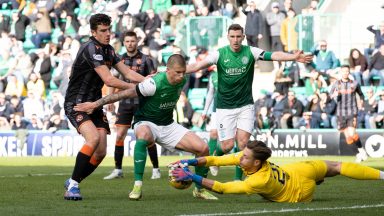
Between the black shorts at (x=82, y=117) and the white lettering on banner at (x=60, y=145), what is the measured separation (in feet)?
52.0

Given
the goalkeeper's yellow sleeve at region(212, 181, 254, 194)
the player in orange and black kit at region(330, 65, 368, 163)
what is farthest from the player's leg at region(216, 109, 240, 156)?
the player in orange and black kit at region(330, 65, 368, 163)

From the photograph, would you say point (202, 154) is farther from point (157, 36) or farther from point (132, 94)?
point (157, 36)

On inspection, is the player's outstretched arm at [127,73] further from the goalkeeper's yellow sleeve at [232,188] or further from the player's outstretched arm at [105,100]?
the goalkeeper's yellow sleeve at [232,188]

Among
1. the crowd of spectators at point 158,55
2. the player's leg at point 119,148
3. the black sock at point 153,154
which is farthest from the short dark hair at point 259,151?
the crowd of spectators at point 158,55

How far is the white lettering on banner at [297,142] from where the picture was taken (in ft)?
91.7

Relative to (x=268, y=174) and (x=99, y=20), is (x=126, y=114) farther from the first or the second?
(x=268, y=174)

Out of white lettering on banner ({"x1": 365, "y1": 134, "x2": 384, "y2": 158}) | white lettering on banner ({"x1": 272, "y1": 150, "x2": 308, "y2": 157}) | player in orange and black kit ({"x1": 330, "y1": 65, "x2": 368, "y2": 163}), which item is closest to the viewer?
player in orange and black kit ({"x1": 330, "y1": 65, "x2": 368, "y2": 163})

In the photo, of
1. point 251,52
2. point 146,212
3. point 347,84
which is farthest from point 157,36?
point 146,212

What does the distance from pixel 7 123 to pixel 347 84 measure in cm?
1232

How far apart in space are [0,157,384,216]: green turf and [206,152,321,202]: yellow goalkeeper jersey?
0.54ft

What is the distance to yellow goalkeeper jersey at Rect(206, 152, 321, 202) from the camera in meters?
12.2

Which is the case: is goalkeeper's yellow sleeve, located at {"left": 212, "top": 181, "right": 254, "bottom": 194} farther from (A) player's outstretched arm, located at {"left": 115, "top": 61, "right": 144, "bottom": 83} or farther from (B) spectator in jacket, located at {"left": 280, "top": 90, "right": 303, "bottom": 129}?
(B) spectator in jacket, located at {"left": 280, "top": 90, "right": 303, "bottom": 129}

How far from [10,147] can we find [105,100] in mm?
17989

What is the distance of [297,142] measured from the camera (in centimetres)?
2820
